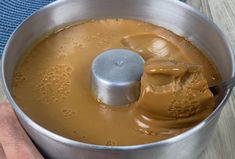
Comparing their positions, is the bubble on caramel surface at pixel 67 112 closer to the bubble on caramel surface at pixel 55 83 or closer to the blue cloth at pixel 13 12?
the bubble on caramel surface at pixel 55 83

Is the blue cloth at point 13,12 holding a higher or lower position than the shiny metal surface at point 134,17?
lower

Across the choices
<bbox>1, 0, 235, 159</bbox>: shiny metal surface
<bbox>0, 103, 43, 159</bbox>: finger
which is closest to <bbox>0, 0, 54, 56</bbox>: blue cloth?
<bbox>1, 0, 235, 159</bbox>: shiny metal surface

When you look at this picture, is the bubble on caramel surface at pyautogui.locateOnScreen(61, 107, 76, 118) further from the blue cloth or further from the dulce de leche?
the blue cloth

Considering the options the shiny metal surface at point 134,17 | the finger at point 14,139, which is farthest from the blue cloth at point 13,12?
Result: the finger at point 14,139

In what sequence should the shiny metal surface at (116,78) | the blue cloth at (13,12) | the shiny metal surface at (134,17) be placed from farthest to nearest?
the blue cloth at (13,12) → the shiny metal surface at (116,78) → the shiny metal surface at (134,17)

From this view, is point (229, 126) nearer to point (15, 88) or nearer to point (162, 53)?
point (162, 53)

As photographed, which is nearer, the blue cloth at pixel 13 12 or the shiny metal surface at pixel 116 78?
the shiny metal surface at pixel 116 78
